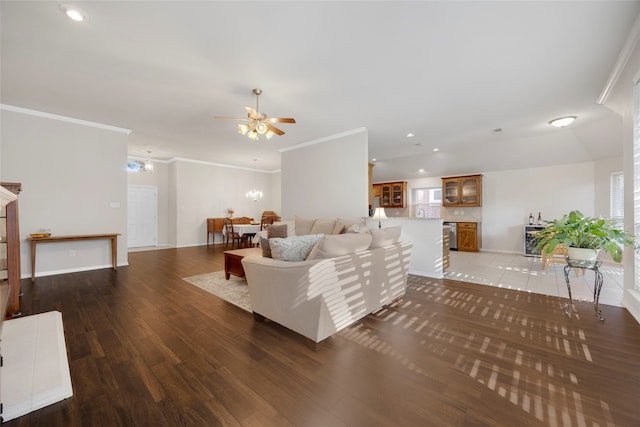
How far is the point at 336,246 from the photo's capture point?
2.21 meters

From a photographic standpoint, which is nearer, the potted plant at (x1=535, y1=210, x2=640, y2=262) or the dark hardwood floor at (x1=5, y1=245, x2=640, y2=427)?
the dark hardwood floor at (x1=5, y1=245, x2=640, y2=427)

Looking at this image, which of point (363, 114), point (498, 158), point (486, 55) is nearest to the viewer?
point (486, 55)

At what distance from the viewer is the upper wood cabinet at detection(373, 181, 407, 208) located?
852cm

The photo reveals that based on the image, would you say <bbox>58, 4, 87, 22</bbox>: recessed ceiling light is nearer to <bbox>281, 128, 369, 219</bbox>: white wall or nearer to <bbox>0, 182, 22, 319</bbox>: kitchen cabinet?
<bbox>0, 182, 22, 319</bbox>: kitchen cabinet

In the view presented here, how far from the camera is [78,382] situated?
5.36 feet

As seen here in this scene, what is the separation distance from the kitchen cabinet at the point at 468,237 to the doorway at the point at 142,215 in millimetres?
9535

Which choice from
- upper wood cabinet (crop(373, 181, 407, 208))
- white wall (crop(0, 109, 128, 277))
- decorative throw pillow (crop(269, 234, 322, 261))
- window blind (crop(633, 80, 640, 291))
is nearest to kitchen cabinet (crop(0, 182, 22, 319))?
white wall (crop(0, 109, 128, 277))

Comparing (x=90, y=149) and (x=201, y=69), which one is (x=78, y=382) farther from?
(x=90, y=149)

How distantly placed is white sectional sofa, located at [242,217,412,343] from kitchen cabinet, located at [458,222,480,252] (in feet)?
18.3

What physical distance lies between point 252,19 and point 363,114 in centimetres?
244

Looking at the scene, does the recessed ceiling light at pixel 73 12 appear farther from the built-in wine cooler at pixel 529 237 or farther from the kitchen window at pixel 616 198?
the kitchen window at pixel 616 198

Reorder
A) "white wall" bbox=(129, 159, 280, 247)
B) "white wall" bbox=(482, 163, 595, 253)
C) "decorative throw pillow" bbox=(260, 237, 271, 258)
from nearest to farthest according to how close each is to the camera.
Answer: "decorative throw pillow" bbox=(260, 237, 271, 258)
"white wall" bbox=(482, 163, 595, 253)
"white wall" bbox=(129, 159, 280, 247)

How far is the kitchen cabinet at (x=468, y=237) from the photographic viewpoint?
23.3ft

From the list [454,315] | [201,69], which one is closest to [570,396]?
[454,315]
